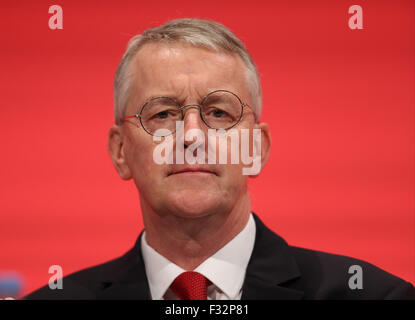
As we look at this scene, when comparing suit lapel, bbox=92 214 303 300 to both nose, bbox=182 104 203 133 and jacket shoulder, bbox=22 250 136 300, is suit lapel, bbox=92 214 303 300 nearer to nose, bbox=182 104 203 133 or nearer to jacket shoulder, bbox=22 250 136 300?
jacket shoulder, bbox=22 250 136 300

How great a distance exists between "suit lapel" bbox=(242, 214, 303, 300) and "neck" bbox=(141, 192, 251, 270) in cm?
13

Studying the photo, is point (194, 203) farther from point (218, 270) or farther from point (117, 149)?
point (117, 149)

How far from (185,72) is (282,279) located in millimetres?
879

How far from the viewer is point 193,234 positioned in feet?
8.25

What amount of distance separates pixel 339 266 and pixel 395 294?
0.25 m

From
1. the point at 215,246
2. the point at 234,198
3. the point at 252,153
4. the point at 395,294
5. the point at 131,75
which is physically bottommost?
the point at 395,294

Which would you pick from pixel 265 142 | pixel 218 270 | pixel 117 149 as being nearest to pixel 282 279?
pixel 218 270

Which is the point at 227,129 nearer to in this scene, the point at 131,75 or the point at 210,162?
the point at 210,162

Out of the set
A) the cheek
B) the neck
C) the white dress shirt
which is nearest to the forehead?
the cheek

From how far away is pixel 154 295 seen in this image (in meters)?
2.50

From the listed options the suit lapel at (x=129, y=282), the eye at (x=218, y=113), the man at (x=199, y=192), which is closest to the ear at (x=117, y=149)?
the man at (x=199, y=192)

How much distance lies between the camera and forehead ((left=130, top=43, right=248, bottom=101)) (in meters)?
2.43
